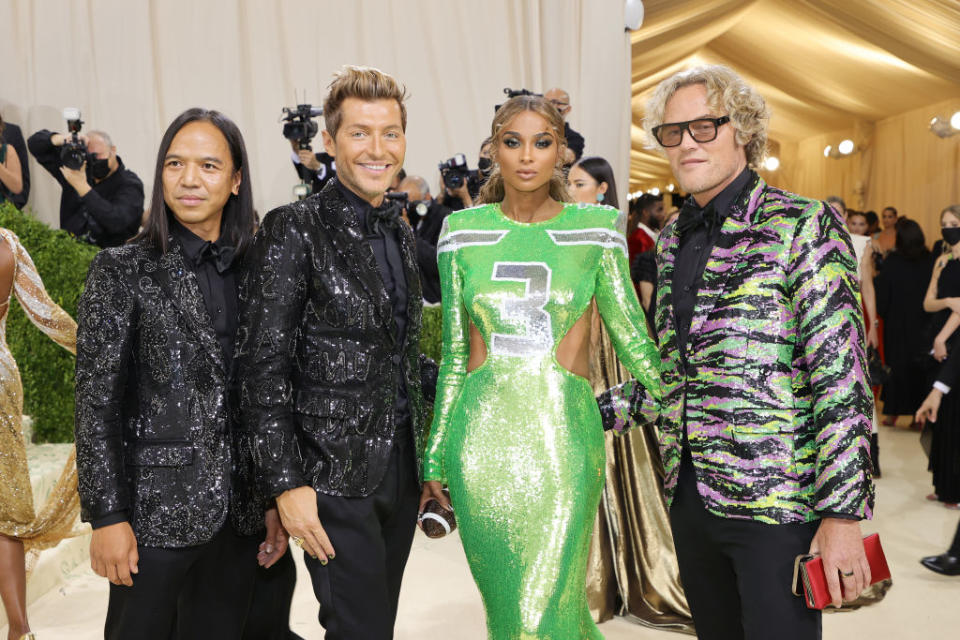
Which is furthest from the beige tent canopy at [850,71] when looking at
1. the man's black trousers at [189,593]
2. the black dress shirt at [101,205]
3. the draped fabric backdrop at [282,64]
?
Answer: the man's black trousers at [189,593]

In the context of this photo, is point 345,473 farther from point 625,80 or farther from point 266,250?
point 625,80

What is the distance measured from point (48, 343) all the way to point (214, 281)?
3364 mm

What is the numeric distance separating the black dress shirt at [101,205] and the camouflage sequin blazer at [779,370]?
4376 mm

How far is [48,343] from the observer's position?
500 cm

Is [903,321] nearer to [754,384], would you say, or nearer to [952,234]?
[952,234]

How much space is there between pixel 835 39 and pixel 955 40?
190 centimetres

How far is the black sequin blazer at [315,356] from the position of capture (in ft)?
6.63

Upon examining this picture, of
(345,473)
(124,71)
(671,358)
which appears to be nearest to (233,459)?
(345,473)

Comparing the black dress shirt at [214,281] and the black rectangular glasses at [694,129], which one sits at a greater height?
the black rectangular glasses at [694,129]

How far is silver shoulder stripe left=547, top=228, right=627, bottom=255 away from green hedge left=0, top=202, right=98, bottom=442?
3.65m

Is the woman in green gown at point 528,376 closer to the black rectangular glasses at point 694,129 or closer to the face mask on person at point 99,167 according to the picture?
the black rectangular glasses at point 694,129

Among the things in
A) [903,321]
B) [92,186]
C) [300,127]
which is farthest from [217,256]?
[903,321]

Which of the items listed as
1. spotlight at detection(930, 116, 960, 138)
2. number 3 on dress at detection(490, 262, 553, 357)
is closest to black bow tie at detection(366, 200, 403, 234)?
number 3 on dress at detection(490, 262, 553, 357)

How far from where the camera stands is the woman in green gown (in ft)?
7.30
